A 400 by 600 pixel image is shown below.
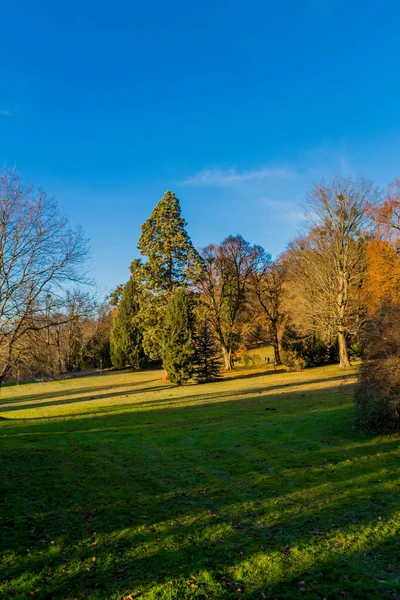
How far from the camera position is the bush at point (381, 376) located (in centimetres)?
973

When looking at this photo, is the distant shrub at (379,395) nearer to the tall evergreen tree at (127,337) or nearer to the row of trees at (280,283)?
the row of trees at (280,283)

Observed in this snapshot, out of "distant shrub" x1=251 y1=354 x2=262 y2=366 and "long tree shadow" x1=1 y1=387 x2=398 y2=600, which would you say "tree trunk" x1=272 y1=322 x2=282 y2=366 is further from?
A: "long tree shadow" x1=1 y1=387 x2=398 y2=600

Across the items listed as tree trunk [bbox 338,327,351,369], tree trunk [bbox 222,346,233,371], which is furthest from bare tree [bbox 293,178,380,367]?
tree trunk [bbox 222,346,233,371]

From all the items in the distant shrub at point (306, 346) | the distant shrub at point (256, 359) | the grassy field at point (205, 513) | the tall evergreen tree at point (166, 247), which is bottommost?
the distant shrub at point (256, 359)

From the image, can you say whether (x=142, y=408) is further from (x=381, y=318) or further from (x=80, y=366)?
(x=80, y=366)

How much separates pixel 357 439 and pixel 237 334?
3105 centimetres

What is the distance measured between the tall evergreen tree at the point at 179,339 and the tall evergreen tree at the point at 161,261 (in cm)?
270

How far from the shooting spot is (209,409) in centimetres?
1739

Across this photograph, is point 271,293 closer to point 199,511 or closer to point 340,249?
point 340,249

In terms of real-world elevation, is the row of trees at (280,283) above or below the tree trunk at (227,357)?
above

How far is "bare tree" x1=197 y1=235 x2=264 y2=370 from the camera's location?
39812mm

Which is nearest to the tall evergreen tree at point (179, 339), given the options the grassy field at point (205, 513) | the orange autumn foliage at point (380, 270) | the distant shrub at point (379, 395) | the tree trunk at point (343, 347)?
the tree trunk at point (343, 347)

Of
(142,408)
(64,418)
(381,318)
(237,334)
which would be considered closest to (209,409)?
(142,408)

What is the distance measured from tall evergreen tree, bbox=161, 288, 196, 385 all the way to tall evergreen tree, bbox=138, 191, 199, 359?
2.70 m
